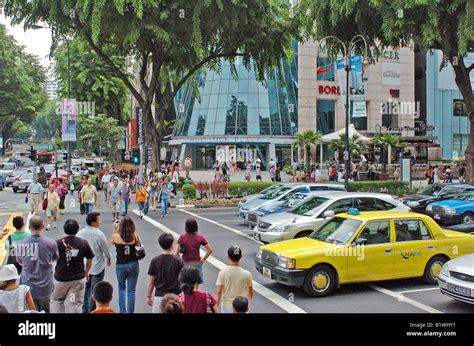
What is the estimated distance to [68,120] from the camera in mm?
30578

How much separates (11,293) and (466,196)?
17490 mm

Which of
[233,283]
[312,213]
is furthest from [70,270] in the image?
[312,213]

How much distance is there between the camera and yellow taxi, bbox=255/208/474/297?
912 centimetres

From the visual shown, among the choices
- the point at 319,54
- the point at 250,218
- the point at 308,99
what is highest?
the point at 319,54

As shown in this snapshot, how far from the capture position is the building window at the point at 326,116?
5031cm

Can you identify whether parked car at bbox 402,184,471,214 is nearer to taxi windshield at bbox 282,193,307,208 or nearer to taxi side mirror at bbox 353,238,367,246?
taxi windshield at bbox 282,193,307,208

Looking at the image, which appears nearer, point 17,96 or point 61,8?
point 61,8

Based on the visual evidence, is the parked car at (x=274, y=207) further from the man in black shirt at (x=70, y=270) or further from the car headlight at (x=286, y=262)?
the man in black shirt at (x=70, y=270)

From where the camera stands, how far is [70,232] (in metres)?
7.07

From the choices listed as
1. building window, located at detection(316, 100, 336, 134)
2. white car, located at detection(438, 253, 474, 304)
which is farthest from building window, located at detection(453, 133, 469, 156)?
white car, located at detection(438, 253, 474, 304)

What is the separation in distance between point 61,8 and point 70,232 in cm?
1856

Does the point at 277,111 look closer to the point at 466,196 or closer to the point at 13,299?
the point at 466,196
